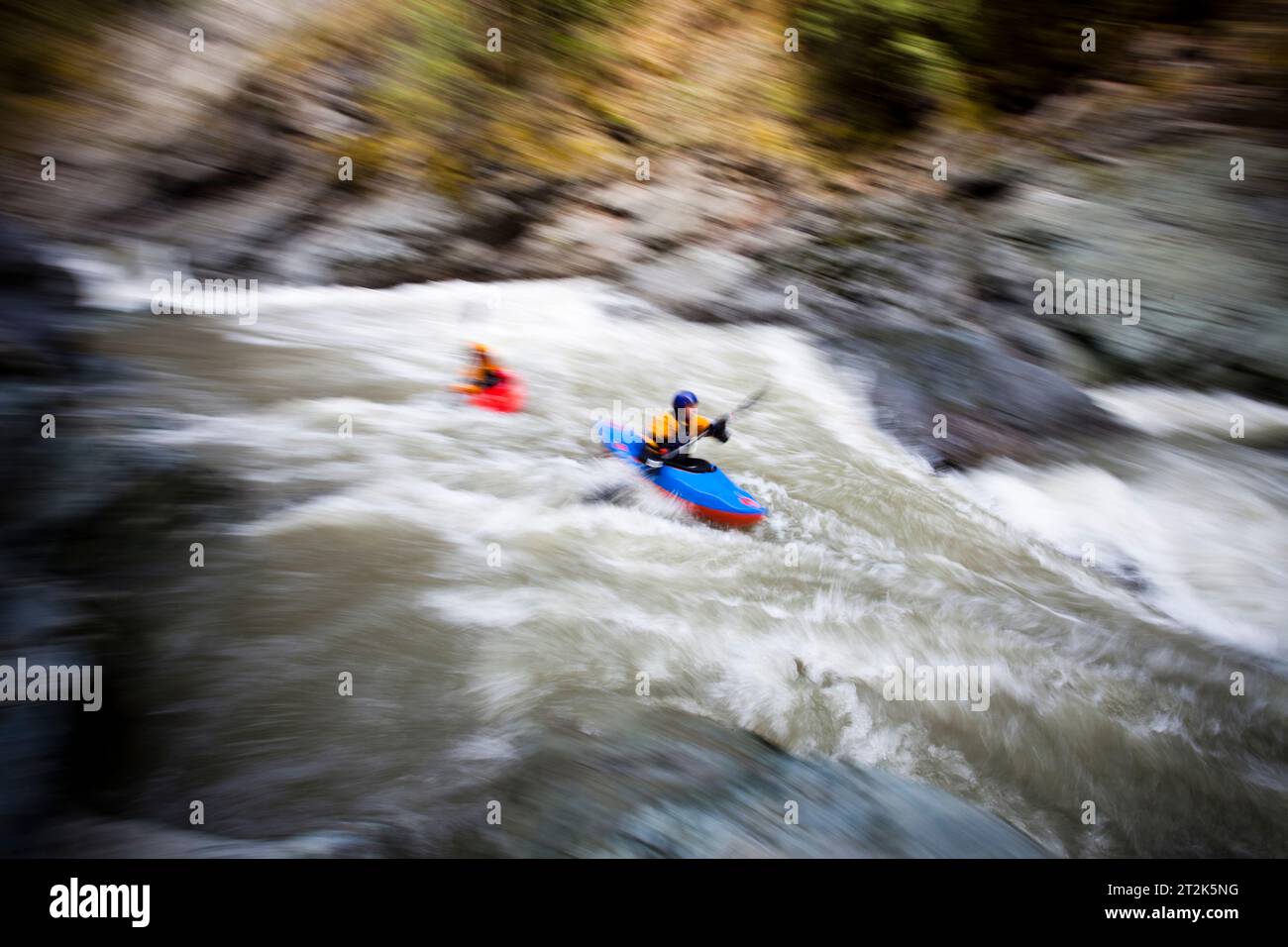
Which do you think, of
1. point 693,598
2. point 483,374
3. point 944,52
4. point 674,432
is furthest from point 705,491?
point 944,52

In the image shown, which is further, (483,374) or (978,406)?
(978,406)

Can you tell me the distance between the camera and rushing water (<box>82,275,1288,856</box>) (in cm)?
281

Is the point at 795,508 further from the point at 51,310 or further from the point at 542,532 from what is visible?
→ the point at 51,310

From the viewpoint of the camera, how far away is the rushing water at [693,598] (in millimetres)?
2807

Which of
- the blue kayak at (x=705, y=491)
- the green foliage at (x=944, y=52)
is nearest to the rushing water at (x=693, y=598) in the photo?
the blue kayak at (x=705, y=491)

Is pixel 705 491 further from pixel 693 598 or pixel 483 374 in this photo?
pixel 483 374

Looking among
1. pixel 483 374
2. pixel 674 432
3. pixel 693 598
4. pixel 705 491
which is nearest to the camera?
pixel 693 598

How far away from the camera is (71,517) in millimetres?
3105

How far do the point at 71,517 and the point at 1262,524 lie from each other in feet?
21.6

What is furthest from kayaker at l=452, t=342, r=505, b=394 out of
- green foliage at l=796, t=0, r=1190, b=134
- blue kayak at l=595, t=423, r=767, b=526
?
green foliage at l=796, t=0, r=1190, b=134

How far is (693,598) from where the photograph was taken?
3.87 m

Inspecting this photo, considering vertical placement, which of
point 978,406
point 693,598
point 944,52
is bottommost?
point 693,598

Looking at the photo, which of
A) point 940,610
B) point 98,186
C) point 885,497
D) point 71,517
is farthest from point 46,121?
point 940,610

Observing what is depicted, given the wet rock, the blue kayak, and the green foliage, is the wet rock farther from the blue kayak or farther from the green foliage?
the green foliage
